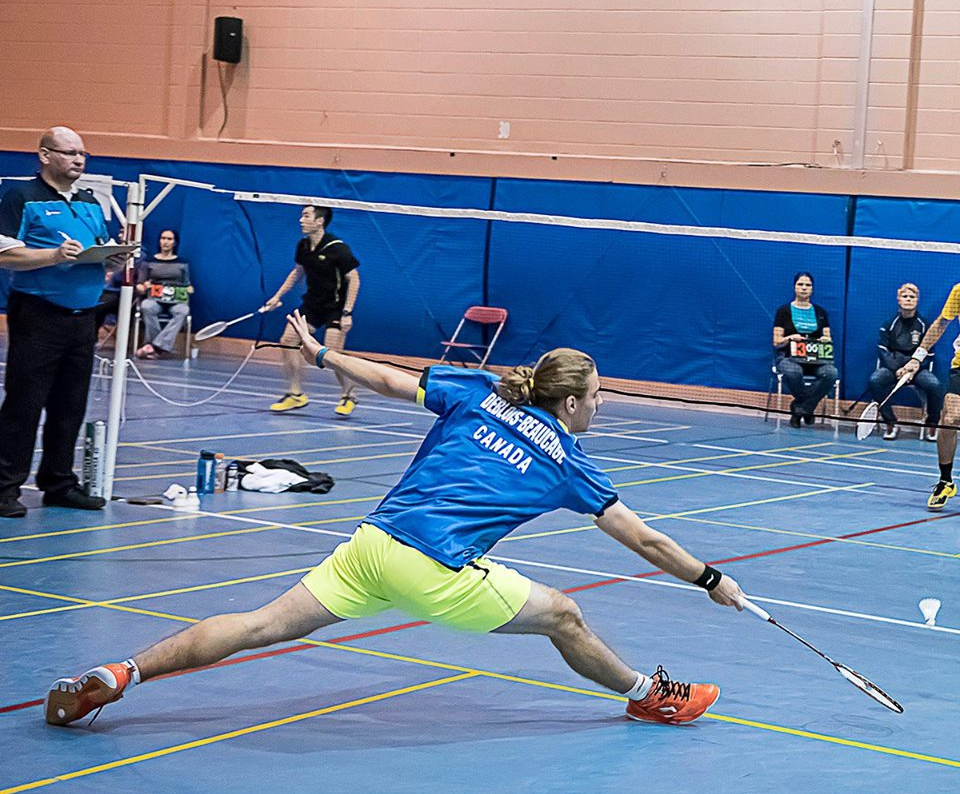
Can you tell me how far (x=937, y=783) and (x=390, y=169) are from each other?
17.6 meters

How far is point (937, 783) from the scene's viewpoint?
5277mm

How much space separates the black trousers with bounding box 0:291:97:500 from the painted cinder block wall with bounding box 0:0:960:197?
11790 mm

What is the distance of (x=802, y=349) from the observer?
18156 mm

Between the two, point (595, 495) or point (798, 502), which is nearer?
point (595, 495)

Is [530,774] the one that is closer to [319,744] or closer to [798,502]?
[319,744]

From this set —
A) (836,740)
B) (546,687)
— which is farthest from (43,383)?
(836,740)

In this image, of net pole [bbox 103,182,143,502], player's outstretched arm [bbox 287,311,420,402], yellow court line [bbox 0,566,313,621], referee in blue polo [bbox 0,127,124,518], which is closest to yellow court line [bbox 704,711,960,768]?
player's outstretched arm [bbox 287,311,420,402]

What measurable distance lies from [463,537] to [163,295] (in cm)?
1748

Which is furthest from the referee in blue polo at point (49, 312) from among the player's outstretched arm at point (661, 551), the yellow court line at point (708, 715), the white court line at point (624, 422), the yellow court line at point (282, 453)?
the white court line at point (624, 422)

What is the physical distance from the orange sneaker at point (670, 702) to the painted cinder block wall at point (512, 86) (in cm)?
1379

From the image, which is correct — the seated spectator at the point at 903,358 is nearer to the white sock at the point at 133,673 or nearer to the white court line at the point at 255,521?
the white court line at the point at 255,521

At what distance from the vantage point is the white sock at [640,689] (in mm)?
5797

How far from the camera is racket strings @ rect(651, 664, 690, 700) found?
19.1 ft

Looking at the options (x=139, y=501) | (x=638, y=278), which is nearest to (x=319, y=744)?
(x=139, y=501)
